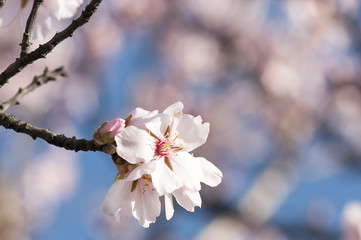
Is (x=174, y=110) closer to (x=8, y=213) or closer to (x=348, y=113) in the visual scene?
(x=8, y=213)

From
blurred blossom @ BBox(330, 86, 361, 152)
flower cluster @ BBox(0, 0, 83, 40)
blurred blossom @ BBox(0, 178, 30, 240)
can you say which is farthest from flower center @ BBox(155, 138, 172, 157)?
blurred blossom @ BBox(330, 86, 361, 152)

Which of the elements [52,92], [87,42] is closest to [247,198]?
[52,92]

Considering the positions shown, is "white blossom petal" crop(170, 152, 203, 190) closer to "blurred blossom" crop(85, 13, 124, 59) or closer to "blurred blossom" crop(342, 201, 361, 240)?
"blurred blossom" crop(342, 201, 361, 240)

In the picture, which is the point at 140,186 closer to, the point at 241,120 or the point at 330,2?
the point at 241,120

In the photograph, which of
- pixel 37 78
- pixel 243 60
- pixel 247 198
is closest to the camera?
pixel 37 78

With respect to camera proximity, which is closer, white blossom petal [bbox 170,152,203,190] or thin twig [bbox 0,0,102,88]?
Result: thin twig [bbox 0,0,102,88]

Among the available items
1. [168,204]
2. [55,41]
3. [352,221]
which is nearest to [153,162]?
[168,204]
